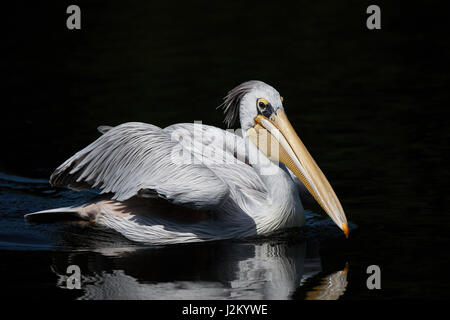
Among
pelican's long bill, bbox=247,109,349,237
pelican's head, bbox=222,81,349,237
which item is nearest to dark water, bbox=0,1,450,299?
pelican's long bill, bbox=247,109,349,237

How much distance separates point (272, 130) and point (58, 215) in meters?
2.02

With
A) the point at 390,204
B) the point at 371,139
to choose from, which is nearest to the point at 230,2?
the point at 371,139

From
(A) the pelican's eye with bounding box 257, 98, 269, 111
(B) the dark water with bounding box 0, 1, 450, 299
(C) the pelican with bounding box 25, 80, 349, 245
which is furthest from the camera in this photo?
(A) the pelican's eye with bounding box 257, 98, 269, 111

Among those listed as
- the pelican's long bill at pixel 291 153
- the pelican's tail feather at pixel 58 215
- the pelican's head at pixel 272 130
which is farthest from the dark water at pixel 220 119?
the pelican's head at pixel 272 130

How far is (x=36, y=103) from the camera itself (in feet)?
39.9

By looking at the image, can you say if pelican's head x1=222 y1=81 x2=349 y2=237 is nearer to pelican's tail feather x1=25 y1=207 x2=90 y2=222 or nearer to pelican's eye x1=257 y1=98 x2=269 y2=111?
pelican's eye x1=257 y1=98 x2=269 y2=111

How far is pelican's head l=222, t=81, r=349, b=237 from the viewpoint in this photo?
23.1 feet

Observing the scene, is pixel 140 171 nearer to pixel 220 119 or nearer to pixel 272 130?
pixel 272 130

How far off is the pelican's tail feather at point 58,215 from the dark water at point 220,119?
11 cm

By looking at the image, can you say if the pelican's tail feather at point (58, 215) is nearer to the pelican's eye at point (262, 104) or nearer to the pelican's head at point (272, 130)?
the pelican's head at point (272, 130)

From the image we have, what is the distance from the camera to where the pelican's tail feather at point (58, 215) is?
7.36 metres

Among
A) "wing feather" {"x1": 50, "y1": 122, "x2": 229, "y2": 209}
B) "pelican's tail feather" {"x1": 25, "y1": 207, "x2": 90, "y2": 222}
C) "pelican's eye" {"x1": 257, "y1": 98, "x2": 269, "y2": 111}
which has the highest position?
"pelican's eye" {"x1": 257, "y1": 98, "x2": 269, "y2": 111}

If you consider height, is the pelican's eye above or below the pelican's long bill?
above

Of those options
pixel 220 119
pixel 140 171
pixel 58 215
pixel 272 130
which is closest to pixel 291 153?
pixel 272 130
